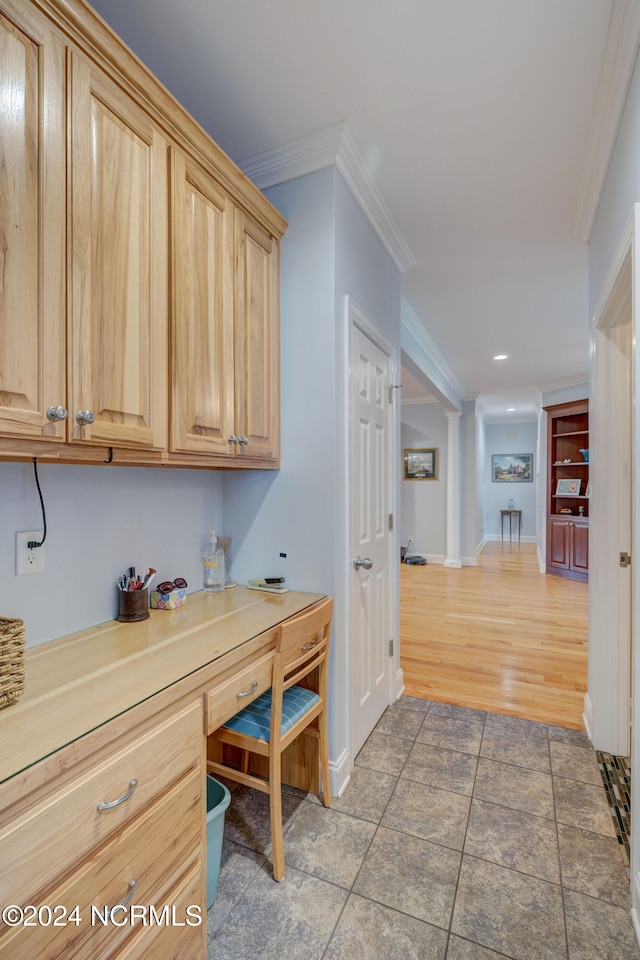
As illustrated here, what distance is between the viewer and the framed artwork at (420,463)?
762 centimetres

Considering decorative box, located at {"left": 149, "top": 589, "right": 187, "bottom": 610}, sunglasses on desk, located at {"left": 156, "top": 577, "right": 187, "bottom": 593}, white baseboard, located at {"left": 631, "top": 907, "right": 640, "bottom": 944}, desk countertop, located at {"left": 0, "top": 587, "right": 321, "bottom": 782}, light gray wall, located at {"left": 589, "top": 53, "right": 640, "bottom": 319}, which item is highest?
light gray wall, located at {"left": 589, "top": 53, "right": 640, "bottom": 319}

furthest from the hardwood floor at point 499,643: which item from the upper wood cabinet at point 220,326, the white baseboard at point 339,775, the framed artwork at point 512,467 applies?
the framed artwork at point 512,467

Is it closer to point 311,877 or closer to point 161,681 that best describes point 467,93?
point 161,681

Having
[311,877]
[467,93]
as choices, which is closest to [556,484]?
[467,93]

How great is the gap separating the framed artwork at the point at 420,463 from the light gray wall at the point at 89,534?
6.14m

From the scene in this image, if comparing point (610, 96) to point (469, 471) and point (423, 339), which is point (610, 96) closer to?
point (423, 339)

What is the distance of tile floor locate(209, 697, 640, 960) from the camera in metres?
1.27

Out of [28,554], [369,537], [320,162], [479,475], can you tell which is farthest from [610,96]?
[479,475]

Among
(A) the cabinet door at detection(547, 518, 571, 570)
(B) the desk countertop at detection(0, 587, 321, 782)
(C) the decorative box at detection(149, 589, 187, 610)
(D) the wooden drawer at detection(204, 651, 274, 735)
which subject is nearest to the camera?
(B) the desk countertop at detection(0, 587, 321, 782)

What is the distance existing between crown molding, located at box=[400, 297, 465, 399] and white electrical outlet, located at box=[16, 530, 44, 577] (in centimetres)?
298

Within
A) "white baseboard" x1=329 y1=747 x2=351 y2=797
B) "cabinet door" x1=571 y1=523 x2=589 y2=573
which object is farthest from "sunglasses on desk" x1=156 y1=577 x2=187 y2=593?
"cabinet door" x1=571 y1=523 x2=589 y2=573

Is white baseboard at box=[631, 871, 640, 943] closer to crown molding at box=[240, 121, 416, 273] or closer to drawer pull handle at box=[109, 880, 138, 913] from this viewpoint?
drawer pull handle at box=[109, 880, 138, 913]

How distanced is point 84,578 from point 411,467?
266 inches

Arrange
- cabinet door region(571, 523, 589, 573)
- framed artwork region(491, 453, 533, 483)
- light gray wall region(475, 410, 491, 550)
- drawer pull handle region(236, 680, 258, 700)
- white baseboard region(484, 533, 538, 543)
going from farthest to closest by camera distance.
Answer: white baseboard region(484, 533, 538, 543), framed artwork region(491, 453, 533, 483), light gray wall region(475, 410, 491, 550), cabinet door region(571, 523, 589, 573), drawer pull handle region(236, 680, 258, 700)
